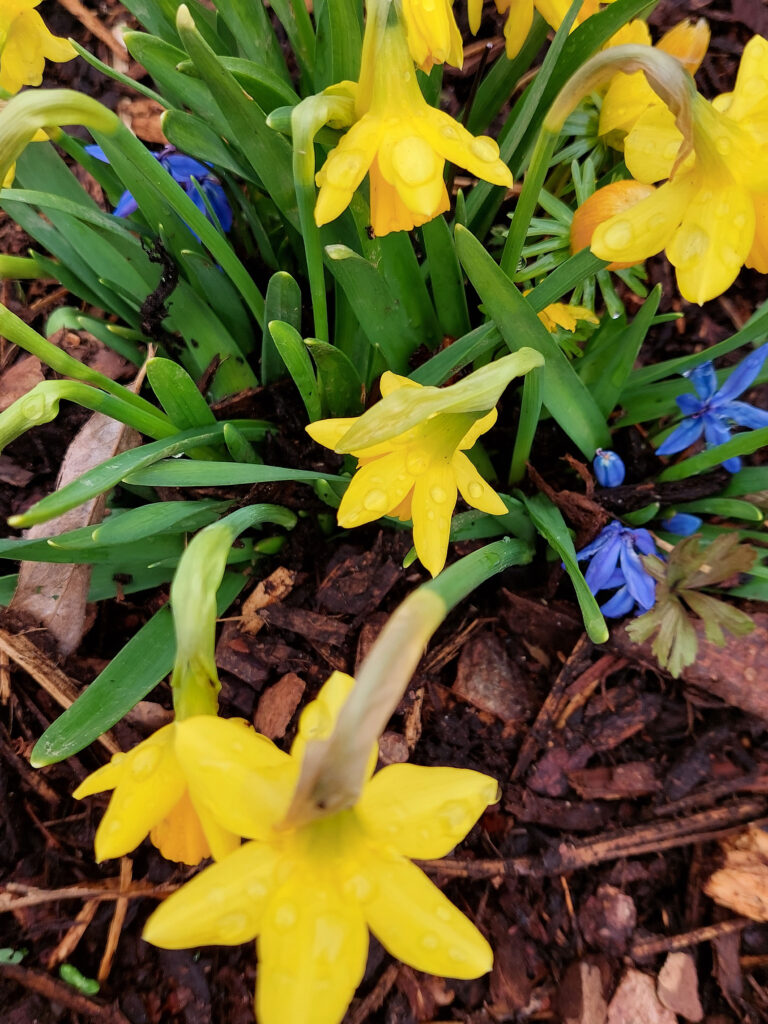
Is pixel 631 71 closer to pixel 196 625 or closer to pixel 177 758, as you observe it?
pixel 196 625

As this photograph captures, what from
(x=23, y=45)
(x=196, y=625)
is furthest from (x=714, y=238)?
(x=23, y=45)

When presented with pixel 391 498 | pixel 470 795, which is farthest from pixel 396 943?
pixel 391 498

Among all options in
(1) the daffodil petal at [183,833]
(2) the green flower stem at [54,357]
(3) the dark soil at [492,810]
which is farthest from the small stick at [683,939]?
(2) the green flower stem at [54,357]

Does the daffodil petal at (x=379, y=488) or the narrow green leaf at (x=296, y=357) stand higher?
Result: the narrow green leaf at (x=296, y=357)

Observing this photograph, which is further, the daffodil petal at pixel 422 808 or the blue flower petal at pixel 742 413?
the blue flower petal at pixel 742 413

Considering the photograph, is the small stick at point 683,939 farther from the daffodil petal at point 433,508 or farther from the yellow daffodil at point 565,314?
the yellow daffodil at point 565,314

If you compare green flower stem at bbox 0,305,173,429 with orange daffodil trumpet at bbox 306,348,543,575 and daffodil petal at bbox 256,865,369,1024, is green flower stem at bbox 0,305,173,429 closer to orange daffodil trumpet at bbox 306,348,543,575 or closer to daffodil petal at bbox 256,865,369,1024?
orange daffodil trumpet at bbox 306,348,543,575

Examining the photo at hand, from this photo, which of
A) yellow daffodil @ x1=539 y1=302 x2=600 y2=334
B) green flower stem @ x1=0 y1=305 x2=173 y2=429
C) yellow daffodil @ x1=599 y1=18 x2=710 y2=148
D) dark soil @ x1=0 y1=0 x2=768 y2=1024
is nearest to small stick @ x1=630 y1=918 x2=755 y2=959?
dark soil @ x1=0 y1=0 x2=768 y2=1024
